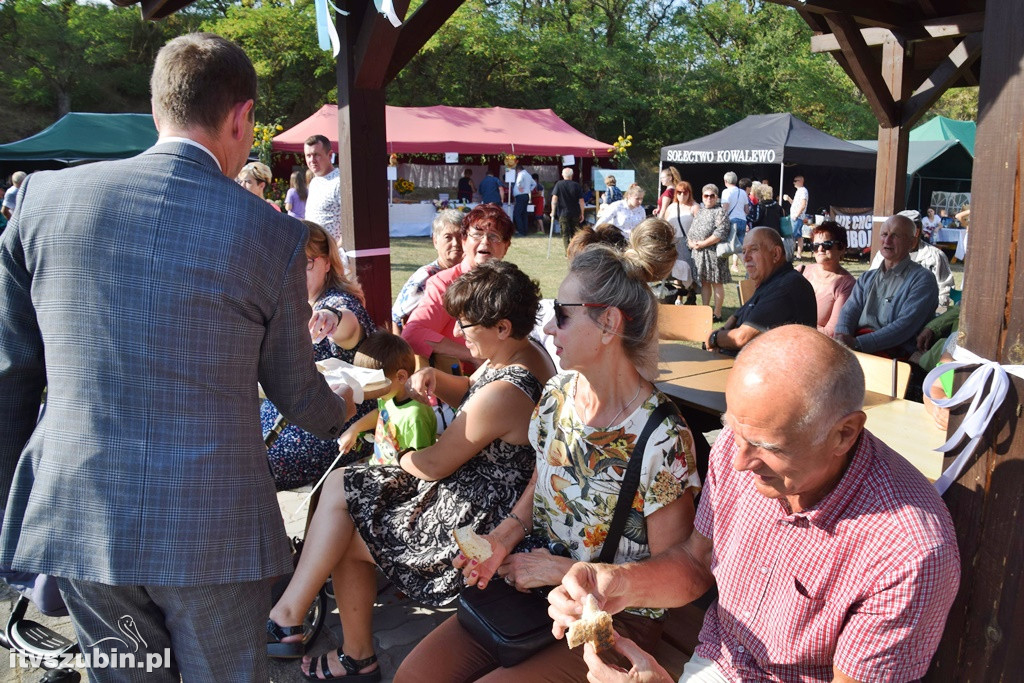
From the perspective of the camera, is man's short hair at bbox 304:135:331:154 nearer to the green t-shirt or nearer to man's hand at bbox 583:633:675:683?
the green t-shirt

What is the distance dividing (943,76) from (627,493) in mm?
6788

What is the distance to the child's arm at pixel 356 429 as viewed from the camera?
3088 millimetres

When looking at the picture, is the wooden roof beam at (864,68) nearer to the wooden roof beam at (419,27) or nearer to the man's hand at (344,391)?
the wooden roof beam at (419,27)

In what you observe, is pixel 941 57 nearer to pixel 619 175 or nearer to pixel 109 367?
pixel 109 367

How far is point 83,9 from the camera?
3089cm

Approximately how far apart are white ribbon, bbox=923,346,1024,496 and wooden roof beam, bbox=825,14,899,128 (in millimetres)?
5803

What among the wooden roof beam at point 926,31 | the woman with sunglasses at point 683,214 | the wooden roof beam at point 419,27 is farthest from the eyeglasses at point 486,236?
the woman with sunglasses at point 683,214

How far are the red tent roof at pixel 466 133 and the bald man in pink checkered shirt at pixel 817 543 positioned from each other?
17.8 meters

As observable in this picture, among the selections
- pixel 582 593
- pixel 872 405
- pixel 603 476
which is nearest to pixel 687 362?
pixel 872 405

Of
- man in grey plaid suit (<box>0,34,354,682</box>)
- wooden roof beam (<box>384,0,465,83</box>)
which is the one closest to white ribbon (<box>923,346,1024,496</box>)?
man in grey plaid suit (<box>0,34,354,682</box>)

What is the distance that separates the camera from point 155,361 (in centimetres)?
155

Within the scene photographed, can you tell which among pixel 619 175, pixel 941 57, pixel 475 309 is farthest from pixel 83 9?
pixel 475 309

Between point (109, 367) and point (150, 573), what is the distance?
0.44 m

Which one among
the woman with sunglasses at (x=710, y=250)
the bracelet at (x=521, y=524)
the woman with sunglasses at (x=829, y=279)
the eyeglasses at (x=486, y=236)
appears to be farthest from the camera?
the woman with sunglasses at (x=710, y=250)
